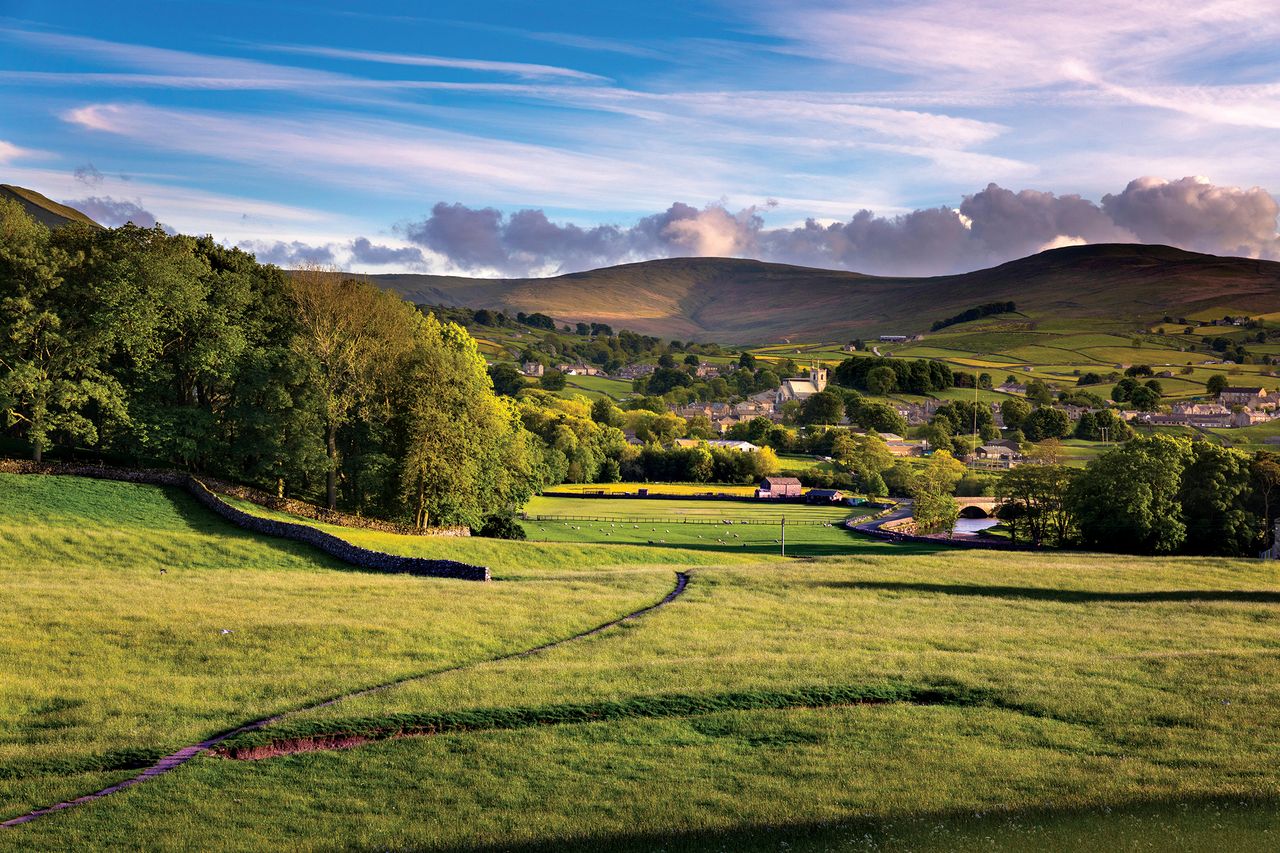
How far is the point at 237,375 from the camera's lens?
59188mm

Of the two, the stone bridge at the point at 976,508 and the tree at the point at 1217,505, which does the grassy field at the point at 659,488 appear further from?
the tree at the point at 1217,505

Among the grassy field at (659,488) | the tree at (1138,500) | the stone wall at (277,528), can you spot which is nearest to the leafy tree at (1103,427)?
the grassy field at (659,488)

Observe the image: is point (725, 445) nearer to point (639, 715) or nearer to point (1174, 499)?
point (1174, 499)

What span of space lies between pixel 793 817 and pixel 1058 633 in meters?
21.2

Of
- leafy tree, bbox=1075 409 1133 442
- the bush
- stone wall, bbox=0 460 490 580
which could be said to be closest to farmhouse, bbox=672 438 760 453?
leafy tree, bbox=1075 409 1133 442

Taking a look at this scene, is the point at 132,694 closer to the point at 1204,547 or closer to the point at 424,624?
the point at 424,624

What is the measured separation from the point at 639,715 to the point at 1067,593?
29.8 meters

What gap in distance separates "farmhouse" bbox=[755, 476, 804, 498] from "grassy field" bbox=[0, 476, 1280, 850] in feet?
286

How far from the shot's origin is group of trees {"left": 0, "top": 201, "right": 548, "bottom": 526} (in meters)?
55.7

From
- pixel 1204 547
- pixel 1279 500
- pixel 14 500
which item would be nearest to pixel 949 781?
pixel 14 500

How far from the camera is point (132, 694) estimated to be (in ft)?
75.6

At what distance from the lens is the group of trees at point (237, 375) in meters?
55.7

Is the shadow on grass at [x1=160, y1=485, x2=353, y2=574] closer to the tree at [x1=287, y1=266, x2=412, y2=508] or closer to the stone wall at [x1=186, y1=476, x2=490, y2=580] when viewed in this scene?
the stone wall at [x1=186, y1=476, x2=490, y2=580]

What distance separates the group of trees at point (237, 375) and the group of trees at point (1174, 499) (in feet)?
142
